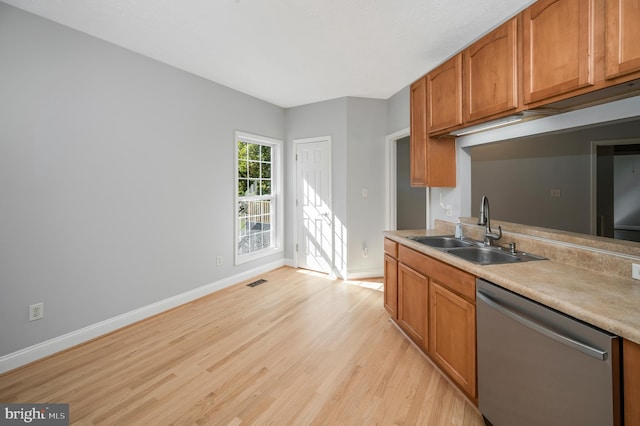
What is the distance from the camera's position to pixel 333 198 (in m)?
4.28

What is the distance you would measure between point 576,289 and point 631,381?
1.33 ft

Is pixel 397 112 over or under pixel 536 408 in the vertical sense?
over

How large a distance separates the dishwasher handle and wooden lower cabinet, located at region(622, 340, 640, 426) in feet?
0.18

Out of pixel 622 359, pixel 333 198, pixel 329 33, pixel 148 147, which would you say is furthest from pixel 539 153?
pixel 148 147

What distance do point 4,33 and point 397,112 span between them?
12.7 feet

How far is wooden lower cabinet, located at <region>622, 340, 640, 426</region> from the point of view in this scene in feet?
3.00

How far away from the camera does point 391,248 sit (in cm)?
271

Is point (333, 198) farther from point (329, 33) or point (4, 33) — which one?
point (4, 33)

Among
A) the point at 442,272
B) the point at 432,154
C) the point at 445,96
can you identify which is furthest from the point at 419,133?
the point at 442,272

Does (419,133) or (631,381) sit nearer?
(631,381)

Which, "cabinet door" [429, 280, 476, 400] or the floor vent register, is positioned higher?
"cabinet door" [429, 280, 476, 400]

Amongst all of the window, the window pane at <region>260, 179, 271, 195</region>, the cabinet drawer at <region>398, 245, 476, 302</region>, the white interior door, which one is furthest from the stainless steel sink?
the window pane at <region>260, 179, 271, 195</region>

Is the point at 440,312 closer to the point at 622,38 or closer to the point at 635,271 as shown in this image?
the point at 635,271

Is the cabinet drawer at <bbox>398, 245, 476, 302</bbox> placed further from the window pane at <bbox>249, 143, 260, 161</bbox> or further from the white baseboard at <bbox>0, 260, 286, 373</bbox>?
the window pane at <bbox>249, 143, 260, 161</bbox>
